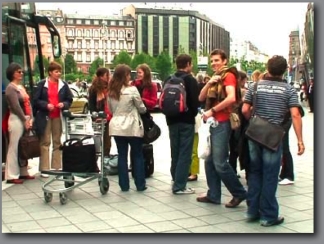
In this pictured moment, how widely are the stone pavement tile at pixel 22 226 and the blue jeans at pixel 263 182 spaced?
233 cm

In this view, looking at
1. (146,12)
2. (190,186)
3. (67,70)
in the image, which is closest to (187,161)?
(190,186)

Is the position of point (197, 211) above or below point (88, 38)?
below

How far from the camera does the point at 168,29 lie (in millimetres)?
152500

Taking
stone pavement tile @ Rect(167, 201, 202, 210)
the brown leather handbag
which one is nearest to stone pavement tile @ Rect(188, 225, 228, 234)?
stone pavement tile @ Rect(167, 201, 202, 210)

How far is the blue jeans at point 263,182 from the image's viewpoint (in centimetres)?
558

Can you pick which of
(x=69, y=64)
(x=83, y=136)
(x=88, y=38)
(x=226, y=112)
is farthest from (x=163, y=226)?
(x=88, y=38)

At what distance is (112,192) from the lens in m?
A: 7.38

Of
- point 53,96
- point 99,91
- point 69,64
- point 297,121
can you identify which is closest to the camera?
point 297,121

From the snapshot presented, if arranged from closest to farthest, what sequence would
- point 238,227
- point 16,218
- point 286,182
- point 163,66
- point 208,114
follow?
1. point 238,227
2. point 16,218
3. point 208,114
4. point 286,182
5. point 163,66

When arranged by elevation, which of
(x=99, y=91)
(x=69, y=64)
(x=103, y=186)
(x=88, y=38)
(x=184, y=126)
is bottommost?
(x=103, y=186)

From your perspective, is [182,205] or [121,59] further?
[121,59]

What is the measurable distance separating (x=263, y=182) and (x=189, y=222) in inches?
35.8

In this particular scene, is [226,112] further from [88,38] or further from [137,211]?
[88,38]

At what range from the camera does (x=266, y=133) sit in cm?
552
